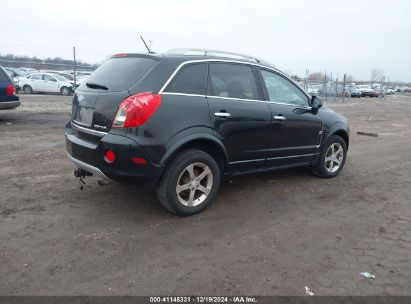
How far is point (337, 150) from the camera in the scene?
20.0 ft

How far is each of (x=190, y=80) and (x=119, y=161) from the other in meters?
1.22

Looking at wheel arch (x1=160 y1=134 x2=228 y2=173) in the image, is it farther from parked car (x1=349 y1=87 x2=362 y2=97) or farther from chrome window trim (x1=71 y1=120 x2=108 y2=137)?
parked car (x1=349 y1=87 x2=362 y2=97)

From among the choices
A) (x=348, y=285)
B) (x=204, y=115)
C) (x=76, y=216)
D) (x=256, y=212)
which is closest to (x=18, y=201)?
(x=76, y=216)

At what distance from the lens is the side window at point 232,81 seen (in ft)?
14.3

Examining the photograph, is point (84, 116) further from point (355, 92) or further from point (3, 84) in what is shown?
point (355, 92)

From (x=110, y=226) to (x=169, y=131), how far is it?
1.18m

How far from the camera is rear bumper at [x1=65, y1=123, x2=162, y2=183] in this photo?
3674 millimetres

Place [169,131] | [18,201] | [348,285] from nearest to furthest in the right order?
→ 1. [348,285]
2. [169,131]
3. [18,201]

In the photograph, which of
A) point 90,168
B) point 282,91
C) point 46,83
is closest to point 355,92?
point 46,83

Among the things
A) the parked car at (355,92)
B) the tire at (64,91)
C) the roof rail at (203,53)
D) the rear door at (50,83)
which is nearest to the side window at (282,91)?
the roof rail at (203,53)

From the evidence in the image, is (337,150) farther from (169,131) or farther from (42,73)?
(42,73)

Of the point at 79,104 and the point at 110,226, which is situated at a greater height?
the point at 79,104

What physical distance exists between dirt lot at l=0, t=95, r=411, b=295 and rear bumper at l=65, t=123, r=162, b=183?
1.80 feet

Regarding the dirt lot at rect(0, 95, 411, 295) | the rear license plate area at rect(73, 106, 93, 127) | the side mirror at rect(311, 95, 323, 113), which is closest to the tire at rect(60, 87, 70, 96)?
the dirt lot at rect(0, 95, 411, 295)
